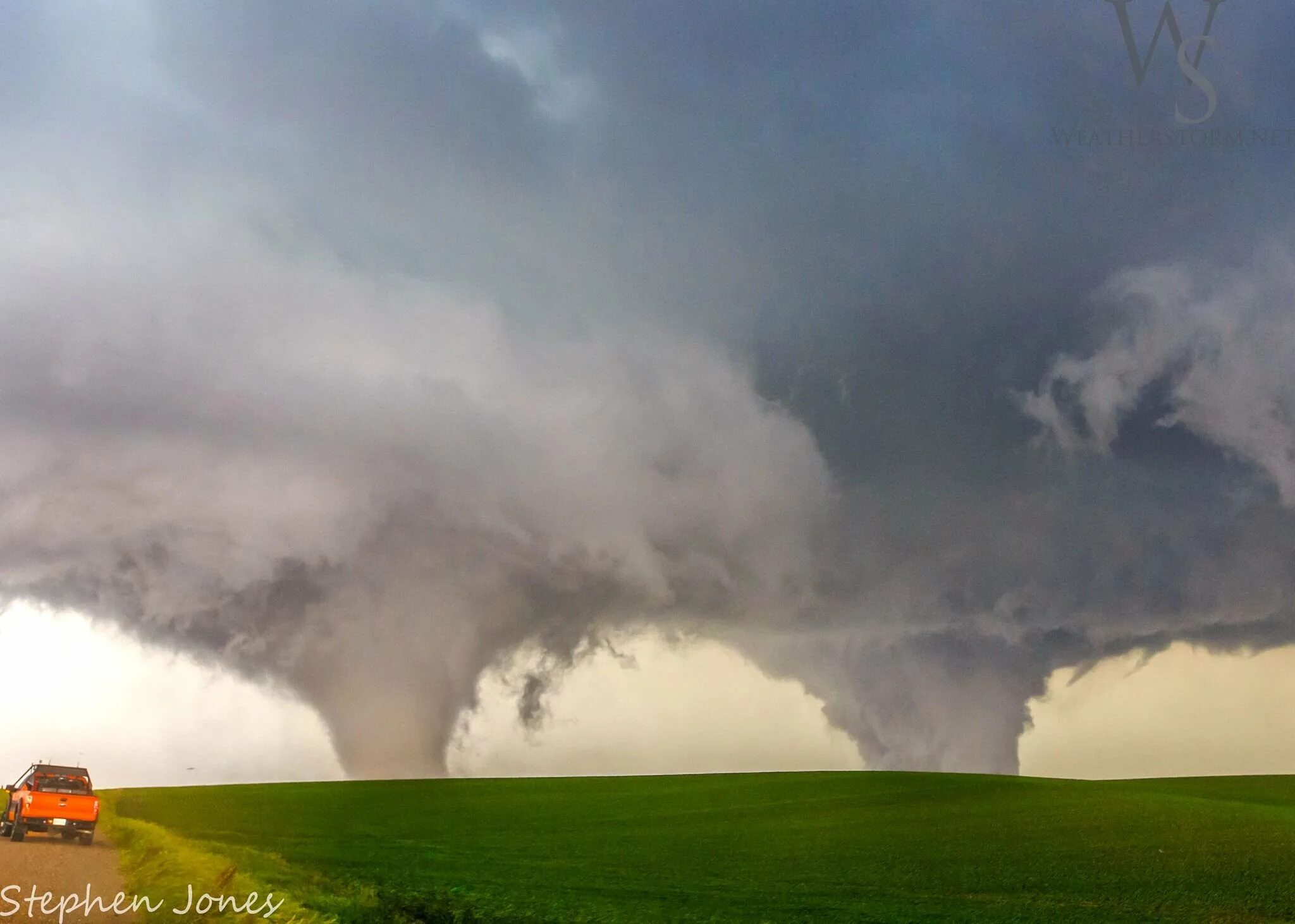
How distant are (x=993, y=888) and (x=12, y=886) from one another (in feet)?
127

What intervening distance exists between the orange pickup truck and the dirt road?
61 centimetres

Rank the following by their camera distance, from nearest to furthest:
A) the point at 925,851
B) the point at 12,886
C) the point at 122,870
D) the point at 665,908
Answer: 1. the point at 12,886
2. the point at 122,870
3. the point at 665,908
4. the point at 925,851

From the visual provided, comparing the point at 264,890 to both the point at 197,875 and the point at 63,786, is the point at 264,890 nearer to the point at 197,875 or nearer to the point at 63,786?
the point at 197,875

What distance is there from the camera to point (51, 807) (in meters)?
43.6

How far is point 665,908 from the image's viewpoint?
40344 mm

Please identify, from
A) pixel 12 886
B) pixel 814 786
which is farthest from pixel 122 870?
pixel 814 786

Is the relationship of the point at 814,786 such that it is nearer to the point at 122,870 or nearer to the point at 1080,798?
the point at 1080,798

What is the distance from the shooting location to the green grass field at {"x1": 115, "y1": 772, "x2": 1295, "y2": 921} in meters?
41.2

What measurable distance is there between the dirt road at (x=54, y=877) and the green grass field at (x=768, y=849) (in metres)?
5.03

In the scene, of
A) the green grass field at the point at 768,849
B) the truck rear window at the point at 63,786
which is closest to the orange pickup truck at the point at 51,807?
the truck rear window at the point at 63,786

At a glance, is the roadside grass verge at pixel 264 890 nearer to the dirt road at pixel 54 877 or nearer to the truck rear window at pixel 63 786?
the dirt road at pixel 54 877

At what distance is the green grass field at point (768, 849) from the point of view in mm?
41188

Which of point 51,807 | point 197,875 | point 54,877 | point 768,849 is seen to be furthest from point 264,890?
point 768,849

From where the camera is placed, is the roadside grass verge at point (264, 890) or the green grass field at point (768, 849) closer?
the roadside grass verge at point (264, 890)
